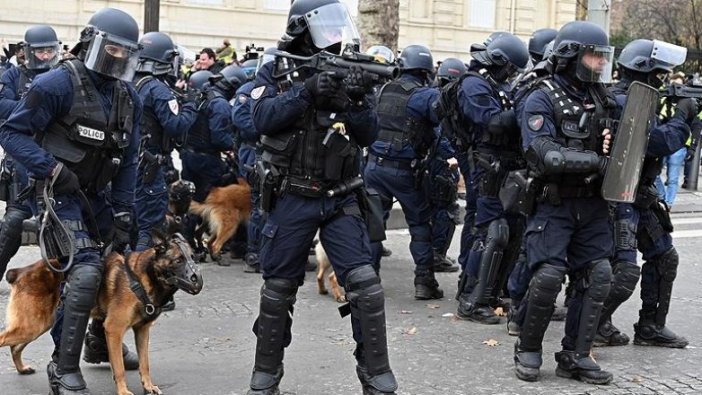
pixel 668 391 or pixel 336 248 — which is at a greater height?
pixel 336 248

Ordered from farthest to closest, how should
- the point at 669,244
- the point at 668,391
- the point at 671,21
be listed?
1. the point at 671,21
2. the point at 669,244
3. the point at 668,391

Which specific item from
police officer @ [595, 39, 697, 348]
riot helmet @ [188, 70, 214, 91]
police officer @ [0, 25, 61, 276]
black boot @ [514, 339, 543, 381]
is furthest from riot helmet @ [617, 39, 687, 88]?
riot helmet @ [188, 70, 214, 91]

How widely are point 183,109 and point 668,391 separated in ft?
14.8

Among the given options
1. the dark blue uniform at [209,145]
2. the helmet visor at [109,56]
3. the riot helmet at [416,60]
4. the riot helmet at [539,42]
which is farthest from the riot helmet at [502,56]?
the helmet visor at [109,56]

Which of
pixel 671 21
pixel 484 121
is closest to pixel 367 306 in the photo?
pixel 484 121

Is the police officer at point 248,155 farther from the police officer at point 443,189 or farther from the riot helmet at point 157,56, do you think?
the police officer at point 443,189

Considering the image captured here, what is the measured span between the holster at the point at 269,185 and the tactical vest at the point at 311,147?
1.6 inches

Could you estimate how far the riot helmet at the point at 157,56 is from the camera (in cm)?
862

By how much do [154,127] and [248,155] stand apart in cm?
159

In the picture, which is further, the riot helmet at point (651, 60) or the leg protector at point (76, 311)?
the riot helmet at point (651, 60)

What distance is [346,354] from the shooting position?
6.99m

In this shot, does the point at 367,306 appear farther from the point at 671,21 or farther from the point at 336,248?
the point at 671,21

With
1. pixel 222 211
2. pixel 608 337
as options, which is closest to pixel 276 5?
pixel 222 211

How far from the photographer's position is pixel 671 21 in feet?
126
